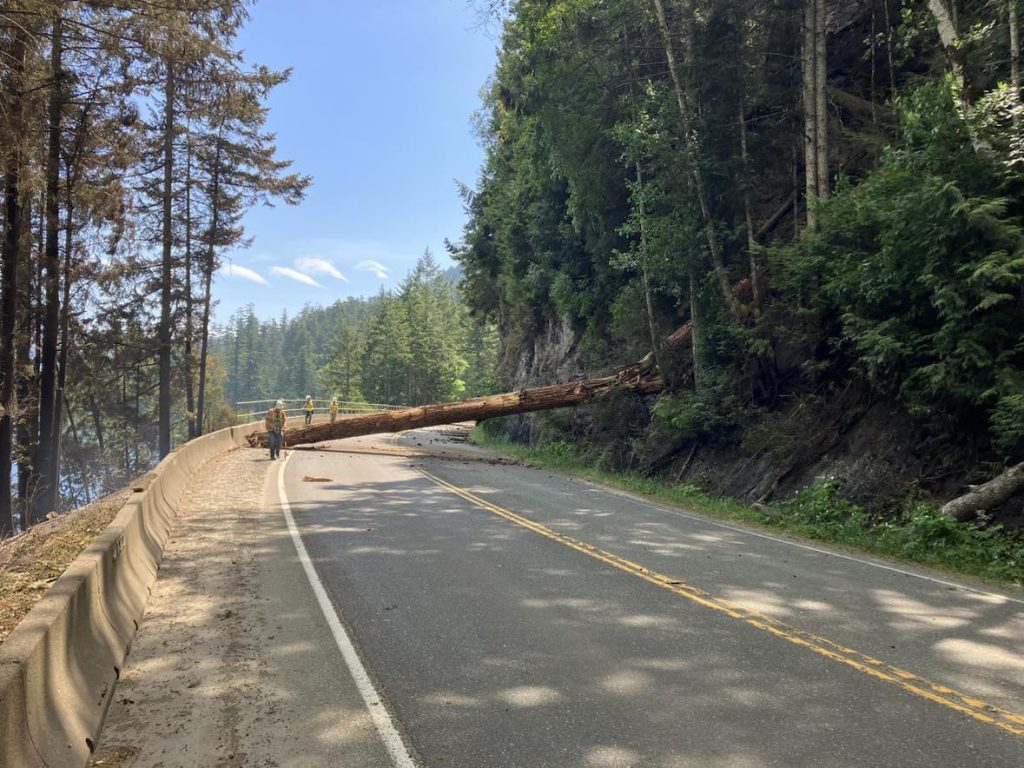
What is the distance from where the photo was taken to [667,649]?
5.12m

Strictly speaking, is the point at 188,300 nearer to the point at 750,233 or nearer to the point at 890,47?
the point at 750,233

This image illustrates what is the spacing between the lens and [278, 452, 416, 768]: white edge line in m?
3.68

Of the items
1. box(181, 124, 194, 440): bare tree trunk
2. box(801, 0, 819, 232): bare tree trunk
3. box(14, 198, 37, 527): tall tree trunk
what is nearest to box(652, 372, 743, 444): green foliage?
box(801, 0, 819, 232): bare tree trunk

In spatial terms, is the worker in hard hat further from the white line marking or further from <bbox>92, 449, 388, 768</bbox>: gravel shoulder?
<bbox>92, 449, 388, 768</bbox>: gravel shoulder

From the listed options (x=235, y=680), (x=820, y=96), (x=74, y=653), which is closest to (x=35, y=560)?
(x=74, y=653)

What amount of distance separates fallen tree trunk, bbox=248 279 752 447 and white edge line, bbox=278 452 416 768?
13.1m

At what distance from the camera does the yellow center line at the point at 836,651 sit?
4.06 meters

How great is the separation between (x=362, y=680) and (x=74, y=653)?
187cm

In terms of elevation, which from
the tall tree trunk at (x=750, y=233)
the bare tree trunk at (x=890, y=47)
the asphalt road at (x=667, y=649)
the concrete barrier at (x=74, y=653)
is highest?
the bare tree trunk at (x=890, y=47)

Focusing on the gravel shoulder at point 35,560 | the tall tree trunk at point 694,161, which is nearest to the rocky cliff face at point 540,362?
the tall tree trunk at point 694,161

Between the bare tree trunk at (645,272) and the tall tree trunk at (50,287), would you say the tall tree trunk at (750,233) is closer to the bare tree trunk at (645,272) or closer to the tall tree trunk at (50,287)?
the bare tree trunk at (645,272)

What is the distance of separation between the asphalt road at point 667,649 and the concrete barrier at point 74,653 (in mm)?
1757

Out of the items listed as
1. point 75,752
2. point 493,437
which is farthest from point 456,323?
point 75,752

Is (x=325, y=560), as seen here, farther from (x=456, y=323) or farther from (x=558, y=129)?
(x=456, y=323)
